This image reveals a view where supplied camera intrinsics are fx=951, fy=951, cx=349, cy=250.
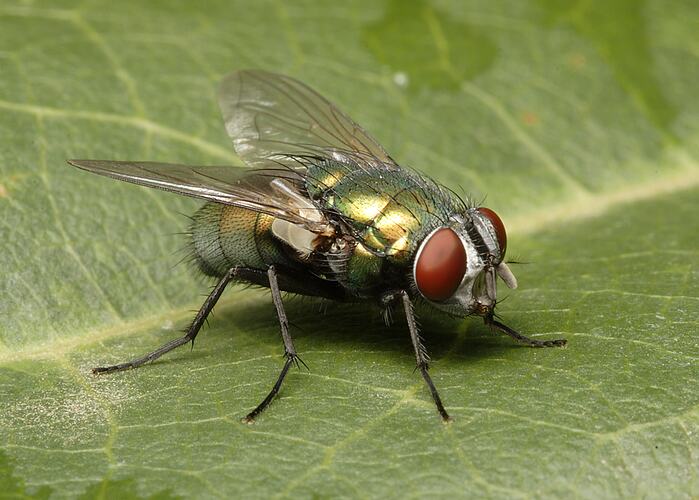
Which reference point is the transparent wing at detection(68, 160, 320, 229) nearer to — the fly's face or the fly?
the fly

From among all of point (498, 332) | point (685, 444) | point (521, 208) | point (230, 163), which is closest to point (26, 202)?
point (230, 163)

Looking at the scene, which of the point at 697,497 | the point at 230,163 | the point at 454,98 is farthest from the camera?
the point at 454,98

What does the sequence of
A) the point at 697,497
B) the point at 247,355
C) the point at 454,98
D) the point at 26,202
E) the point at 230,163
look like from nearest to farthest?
1. the point at 697,497
2. the point at 247,355
3. the point at 26,202
4. the point at 230,163
5. the point at 454,98

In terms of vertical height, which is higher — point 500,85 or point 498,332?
point 500,85

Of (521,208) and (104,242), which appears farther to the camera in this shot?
(521,208)

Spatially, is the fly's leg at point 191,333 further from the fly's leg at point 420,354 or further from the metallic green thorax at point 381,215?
the fly's leg at point 420,354

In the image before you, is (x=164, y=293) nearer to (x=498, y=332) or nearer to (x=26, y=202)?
(x=26, y=202)
